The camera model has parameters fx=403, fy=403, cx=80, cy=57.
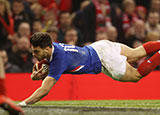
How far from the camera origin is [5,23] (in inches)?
401

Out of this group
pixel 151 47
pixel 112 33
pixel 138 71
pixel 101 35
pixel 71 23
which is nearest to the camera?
pixel 138 71

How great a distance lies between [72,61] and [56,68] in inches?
14.5

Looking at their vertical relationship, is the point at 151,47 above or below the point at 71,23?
above

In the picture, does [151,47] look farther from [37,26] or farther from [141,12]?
[141,12]

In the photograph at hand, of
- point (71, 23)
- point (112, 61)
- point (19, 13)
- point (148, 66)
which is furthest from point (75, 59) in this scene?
point (71, 23)

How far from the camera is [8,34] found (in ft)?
33.8

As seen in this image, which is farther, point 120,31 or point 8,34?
point 120,31

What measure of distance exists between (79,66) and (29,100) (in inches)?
37.9

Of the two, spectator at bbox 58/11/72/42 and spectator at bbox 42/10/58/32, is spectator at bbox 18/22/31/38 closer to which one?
spectator at bbox 42/10/58/32

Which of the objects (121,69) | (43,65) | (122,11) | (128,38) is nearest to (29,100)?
(43,65)

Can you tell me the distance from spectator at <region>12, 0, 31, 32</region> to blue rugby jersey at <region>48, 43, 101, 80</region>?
4.39 m

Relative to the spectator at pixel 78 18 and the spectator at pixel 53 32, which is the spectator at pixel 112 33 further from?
the spectator at pixel 53 32

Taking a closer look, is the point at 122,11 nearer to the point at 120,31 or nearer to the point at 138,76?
the point at 120,31

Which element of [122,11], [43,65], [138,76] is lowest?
[122,11]
